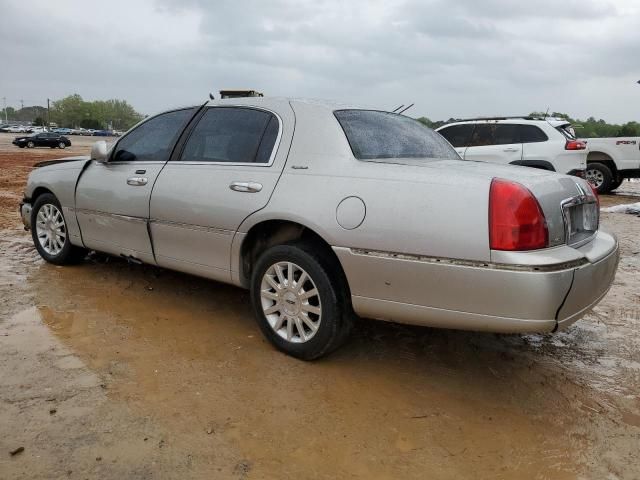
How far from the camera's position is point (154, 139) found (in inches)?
170

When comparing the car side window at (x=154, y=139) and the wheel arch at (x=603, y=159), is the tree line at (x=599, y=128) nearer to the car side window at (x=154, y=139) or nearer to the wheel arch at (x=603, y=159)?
the wheel arch at (x=603, y=159)

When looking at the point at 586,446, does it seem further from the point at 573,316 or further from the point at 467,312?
the point at 467,312

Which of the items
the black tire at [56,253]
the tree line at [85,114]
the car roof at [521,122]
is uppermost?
the tree line at [85,114]

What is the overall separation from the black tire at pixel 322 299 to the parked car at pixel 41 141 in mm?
39233

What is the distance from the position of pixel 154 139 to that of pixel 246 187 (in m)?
1.32

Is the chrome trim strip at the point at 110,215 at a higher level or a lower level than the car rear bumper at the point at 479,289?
higher

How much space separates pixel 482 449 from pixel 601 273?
3.85 ft

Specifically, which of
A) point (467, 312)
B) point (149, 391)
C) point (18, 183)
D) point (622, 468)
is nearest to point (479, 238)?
point (467, 312)

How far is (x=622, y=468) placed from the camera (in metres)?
2.37

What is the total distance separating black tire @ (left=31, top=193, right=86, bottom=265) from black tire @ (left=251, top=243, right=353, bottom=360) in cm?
268

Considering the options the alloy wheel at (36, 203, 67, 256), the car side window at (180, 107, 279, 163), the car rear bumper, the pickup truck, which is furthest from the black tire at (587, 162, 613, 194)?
the alloy wheel at (36, 203, 67, 256)

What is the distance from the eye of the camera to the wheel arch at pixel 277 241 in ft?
10.3

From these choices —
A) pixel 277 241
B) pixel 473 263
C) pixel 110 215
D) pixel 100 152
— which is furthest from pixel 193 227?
pixel 473 263

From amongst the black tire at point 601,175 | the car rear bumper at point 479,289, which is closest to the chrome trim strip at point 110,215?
the car rear bumper at point 479,289
